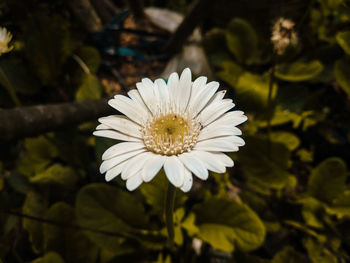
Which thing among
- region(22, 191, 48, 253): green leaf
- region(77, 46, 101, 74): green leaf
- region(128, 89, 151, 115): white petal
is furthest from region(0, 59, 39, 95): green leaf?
region(128, 89, 151, 115): white petal

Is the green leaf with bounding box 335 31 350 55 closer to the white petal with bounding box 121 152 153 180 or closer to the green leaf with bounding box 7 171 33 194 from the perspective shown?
the white petal with bounding box 121 152 153 180

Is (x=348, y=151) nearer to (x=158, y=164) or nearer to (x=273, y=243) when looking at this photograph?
(x=273, y=243)

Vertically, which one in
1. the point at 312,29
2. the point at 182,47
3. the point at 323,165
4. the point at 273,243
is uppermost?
the point at 312,29

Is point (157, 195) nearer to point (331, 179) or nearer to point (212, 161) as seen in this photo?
point (212, 161)

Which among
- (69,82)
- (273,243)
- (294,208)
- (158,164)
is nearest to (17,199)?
(69,82)

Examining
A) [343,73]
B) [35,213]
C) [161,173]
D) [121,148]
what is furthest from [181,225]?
[343,73]

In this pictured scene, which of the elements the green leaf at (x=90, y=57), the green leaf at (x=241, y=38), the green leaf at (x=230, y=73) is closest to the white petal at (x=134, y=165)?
the green leaf at (x=230, y=73)
